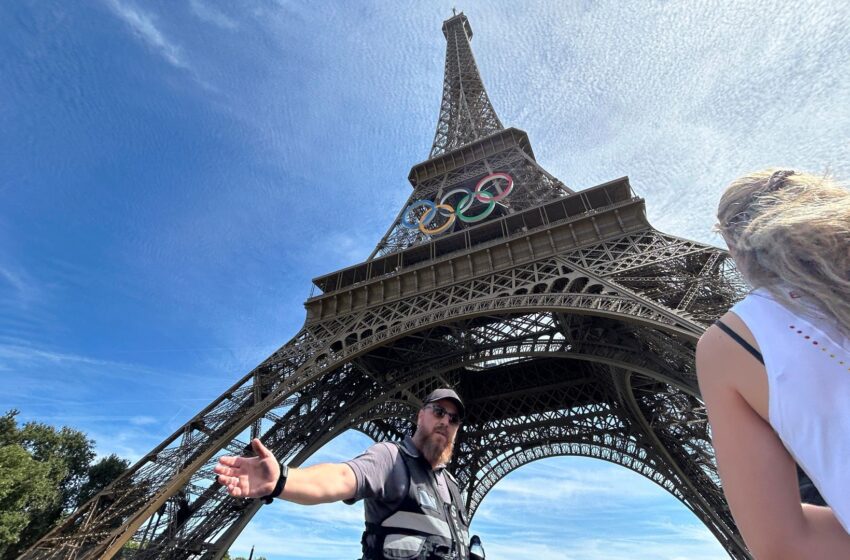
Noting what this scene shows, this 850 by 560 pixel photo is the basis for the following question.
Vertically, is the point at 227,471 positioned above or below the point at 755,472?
above

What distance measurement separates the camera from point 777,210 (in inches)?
48.2

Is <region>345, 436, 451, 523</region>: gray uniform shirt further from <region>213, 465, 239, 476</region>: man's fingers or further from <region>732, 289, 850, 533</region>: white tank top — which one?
<region>732, 289, 850, 533</region>: white tank top

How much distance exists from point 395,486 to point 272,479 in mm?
612

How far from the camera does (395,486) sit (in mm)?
1928

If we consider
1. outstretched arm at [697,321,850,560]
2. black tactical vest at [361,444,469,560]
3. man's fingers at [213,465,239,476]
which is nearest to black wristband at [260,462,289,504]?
man's fingers at [213,465,239,476]

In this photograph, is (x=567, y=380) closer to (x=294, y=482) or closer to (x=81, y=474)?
(x=294, y=482)

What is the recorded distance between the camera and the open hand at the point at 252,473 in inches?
57.5

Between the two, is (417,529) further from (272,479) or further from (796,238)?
(796,238)

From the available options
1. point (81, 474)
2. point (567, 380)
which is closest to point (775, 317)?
point (567, 380)

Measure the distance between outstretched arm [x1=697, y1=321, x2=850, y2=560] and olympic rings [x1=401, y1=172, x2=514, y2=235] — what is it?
15.9m

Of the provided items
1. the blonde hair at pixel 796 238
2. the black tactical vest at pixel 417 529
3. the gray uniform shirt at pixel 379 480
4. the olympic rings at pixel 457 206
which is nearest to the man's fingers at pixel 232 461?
the gray uniform shirt at pixel 379 480

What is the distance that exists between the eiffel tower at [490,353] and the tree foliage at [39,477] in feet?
14.3

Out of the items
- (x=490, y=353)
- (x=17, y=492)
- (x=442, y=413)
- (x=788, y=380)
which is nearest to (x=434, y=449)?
(x=442, y=413)

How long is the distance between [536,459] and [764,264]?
23513 millimetres
